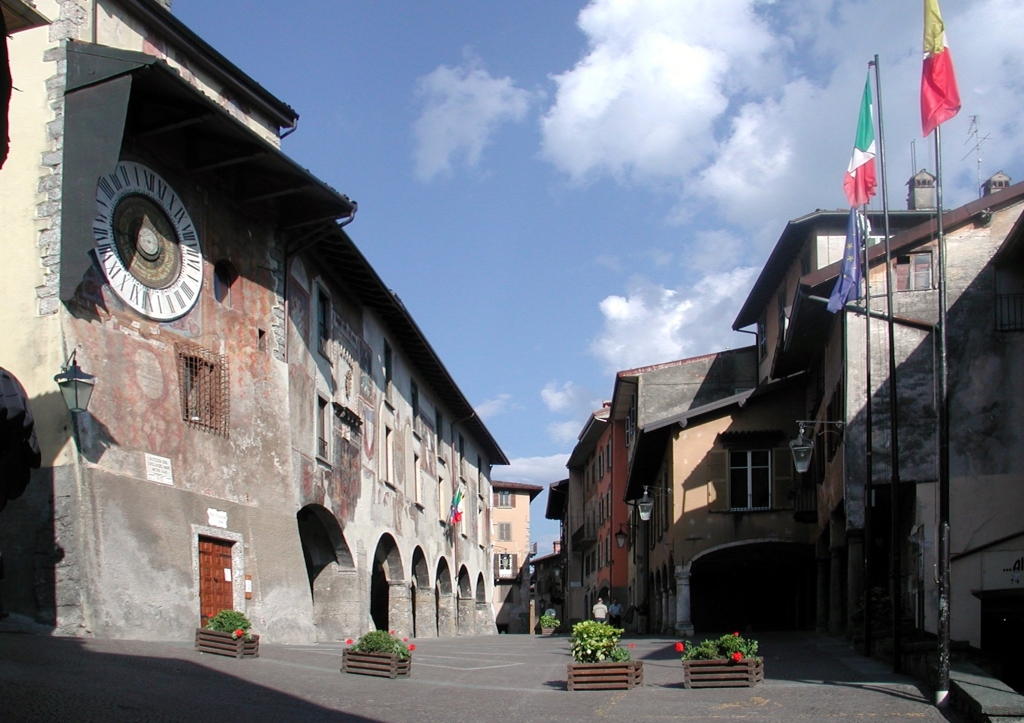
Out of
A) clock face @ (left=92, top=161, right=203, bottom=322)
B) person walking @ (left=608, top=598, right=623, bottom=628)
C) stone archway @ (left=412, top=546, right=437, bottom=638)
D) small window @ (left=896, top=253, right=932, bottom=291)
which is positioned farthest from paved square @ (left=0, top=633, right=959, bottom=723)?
person walking @ (left=608, top=598, right=623, bottom=628)

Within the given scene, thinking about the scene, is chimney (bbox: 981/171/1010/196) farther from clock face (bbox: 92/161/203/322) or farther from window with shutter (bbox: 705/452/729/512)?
clock face (bbox: 92/161/203/322)

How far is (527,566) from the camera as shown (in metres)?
76.2

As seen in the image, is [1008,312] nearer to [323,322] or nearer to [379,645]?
[379,645]

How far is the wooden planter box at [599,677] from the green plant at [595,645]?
221 millimetres

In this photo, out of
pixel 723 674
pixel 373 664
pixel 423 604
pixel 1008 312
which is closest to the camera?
pixel 723 674

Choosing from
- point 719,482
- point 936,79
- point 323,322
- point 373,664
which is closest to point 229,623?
point 373,664

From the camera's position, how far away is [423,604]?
3800 cm

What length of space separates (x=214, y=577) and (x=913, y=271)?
45.8ft

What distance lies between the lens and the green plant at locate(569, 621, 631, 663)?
627 inches

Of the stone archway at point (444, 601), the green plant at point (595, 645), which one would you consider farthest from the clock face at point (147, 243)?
the stone archway at point (444, 601)

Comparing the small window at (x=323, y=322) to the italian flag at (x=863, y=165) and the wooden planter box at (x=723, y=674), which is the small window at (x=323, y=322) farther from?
the wooden planter box at (x=723, y=674)

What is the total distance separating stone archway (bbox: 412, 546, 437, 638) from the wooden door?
16.5m

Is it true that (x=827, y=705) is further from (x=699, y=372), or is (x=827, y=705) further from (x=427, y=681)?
(x=699, y=372)

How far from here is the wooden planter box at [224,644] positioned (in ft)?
56.5
